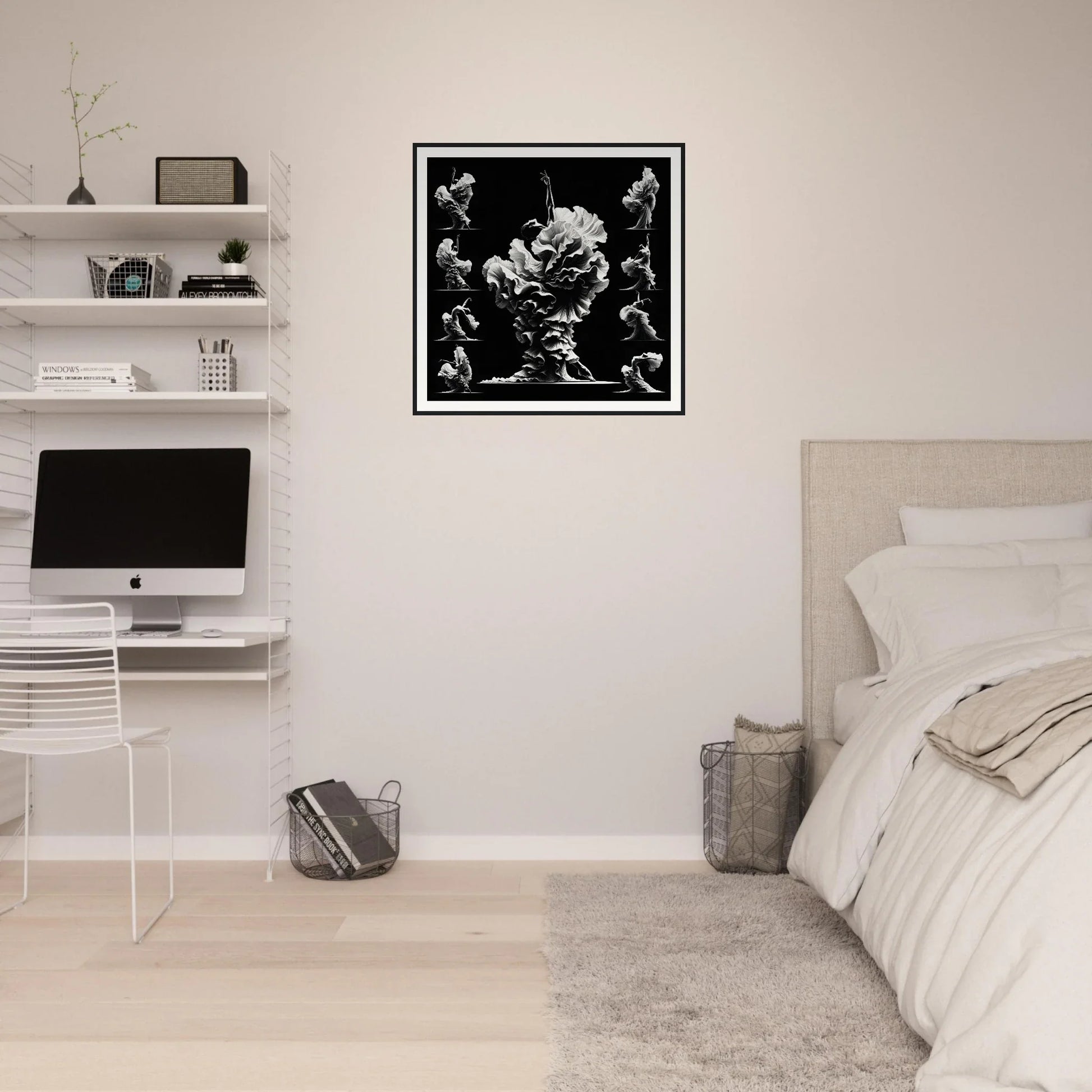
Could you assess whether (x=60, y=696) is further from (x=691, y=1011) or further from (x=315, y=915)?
(x=691, y=1011)

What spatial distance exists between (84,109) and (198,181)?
1.84 feet

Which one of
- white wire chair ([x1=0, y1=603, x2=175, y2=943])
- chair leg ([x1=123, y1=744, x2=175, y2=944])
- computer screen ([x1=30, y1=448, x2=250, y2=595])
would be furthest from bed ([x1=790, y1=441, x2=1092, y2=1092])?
computer screen ([x1=30, y1=448, x2=250, y2=595])

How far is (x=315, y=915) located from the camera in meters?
2.78

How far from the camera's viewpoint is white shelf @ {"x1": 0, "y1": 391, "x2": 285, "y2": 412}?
3.11 m

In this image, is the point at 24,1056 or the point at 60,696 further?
the point at 60,696

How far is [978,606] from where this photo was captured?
274 centimetres

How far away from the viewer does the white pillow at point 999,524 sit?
3100mm

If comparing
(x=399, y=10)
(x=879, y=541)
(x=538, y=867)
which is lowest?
(x=538, y=867)

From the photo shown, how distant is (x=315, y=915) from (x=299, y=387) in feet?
5.33

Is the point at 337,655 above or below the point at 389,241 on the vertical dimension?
below

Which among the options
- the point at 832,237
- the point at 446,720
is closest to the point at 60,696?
the point at 446,720

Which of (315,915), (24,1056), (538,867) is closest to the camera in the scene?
(24,1056)

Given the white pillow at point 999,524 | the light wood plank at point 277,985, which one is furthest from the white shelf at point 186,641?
the white pillow at point 999,524

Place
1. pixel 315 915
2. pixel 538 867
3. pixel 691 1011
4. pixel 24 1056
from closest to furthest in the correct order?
1. pixel 24 1056
2. pixel 691 1011
3. pixel 315 915
4. pixel 538 867
